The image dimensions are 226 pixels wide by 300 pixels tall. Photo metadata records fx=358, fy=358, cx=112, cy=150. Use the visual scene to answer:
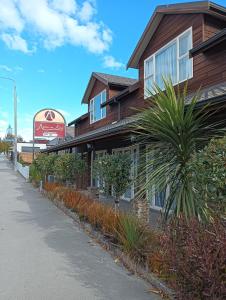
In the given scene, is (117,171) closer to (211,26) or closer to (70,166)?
(211,26)

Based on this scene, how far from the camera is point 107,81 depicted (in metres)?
19.0

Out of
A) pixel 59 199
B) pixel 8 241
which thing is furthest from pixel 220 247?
pixel 59 199

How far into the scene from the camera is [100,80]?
793 inches

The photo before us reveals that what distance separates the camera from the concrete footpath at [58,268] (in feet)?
15.8

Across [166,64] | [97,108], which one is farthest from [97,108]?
[166,64]

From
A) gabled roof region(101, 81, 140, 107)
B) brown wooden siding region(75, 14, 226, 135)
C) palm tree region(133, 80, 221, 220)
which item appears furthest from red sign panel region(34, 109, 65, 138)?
palm tree region(133, 80, 221, 220)

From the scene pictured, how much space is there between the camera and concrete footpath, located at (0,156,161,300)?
15.8 feet

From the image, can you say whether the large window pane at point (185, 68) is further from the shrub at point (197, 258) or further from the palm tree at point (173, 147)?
the shrub at point (197, 258)

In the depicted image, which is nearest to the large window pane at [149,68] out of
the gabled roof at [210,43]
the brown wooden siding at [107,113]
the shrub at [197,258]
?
the gabled roof at [210,43]

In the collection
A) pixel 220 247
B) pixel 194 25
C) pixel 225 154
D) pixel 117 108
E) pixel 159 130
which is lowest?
pixel 220 247

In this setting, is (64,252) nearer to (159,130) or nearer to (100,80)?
(159,130)

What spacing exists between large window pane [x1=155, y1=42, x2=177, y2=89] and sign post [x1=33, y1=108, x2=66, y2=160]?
2961 cm

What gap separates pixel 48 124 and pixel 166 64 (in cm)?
3054

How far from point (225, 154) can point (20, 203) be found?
1230cm
